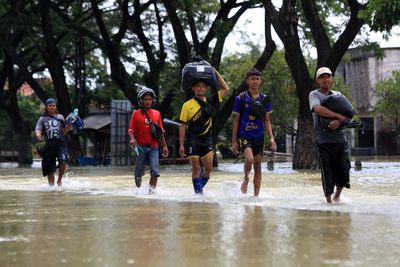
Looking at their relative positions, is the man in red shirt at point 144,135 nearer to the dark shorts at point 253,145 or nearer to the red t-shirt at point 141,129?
the red t-shirt at point 141,129

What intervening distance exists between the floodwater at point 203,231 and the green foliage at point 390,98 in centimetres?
3456

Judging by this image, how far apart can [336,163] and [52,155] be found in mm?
5524

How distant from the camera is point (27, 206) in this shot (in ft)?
23.0

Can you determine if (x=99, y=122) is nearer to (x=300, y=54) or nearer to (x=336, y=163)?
(x=300, y=54)

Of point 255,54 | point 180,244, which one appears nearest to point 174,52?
point 255,54

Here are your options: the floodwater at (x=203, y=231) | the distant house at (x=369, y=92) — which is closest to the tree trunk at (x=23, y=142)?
the floodwater at (x=203, y=231)

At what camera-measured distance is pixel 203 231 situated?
4.70 meters

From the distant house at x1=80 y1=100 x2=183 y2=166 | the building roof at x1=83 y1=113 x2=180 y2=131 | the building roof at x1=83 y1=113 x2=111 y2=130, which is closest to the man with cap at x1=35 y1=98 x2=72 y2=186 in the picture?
the distant house at x1=80 y1=100 x2=183 y2=166

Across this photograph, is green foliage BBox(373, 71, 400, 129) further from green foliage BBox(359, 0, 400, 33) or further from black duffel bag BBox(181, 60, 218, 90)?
black duffel bag BBox(181, 60, 218, 90)

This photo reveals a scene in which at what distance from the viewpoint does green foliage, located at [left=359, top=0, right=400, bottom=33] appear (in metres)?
10.1

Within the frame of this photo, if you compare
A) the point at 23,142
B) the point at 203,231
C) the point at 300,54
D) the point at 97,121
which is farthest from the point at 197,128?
the point at 23,142

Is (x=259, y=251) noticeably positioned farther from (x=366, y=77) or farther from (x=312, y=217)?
(x=366, y=77)

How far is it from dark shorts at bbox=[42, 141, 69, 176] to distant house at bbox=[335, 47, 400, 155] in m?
38.9

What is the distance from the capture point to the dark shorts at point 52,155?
34.2ft
